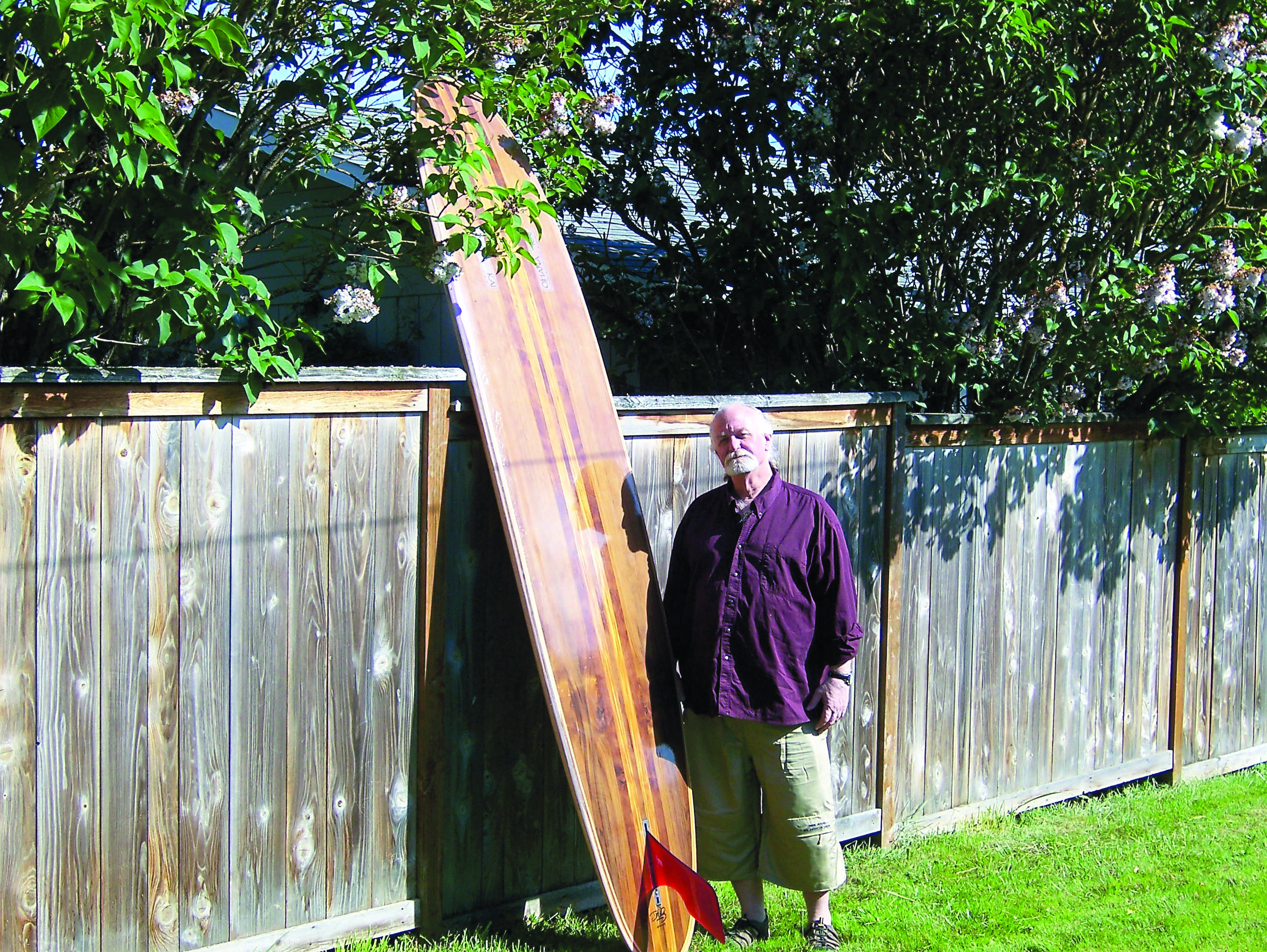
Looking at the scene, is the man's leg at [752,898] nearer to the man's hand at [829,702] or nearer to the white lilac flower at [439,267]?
the man's hand at [829,702]

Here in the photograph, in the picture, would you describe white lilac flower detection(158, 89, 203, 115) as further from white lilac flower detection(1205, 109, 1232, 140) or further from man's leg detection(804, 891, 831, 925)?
white lilac flower detection(1205, 109, 1232, 140)

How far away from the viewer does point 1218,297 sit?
4680 mm

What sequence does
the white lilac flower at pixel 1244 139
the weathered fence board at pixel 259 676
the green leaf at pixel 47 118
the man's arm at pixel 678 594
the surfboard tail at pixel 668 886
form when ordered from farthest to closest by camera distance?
the white lilac flower at pixel 1244 139, the man's arm at pixel 678 594, the surfboard tail at pixel 668 886, the weathered fence board at pixel 259 676, the green leaf at pixel 47 118

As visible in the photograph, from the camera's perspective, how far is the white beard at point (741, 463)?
371 centimetres

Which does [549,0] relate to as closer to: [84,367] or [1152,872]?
[84,367]

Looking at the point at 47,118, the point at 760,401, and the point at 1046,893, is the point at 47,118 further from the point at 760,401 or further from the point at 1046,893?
the point at 1046,893

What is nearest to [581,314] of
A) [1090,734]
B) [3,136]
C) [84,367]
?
[84,367]

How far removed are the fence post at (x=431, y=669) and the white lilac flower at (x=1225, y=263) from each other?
10.4 ft

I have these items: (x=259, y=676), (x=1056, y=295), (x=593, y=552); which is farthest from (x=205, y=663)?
(x=1056, y=295)

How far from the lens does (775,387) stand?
594cm

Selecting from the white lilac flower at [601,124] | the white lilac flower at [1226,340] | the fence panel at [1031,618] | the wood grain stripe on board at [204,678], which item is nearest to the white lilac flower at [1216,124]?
the white lilac flower at [1226,340]

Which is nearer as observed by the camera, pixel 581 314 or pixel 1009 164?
pixel 581 314

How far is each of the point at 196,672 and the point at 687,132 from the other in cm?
343

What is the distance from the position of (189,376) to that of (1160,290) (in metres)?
3.60
